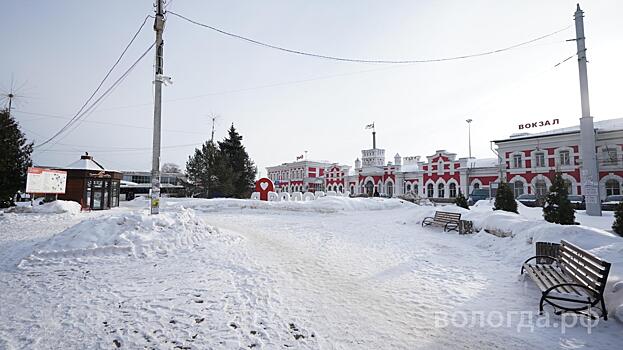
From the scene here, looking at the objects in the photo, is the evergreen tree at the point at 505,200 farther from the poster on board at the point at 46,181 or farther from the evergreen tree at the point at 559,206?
the poster on board at the point at 46,181

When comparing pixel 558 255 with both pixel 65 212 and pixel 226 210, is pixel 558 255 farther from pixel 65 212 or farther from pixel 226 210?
pixel 65 212

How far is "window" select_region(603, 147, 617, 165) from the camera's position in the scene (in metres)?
27.3

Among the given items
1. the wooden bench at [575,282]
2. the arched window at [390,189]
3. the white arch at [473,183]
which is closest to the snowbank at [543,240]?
the wooden bench at [575,282]

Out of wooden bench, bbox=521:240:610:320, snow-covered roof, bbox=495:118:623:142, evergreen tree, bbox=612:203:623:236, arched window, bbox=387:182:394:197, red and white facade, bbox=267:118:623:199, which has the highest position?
snow-covered roof, bbox=495:118:623:142

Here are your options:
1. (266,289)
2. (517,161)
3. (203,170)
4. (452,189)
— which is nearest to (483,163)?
(452,189)

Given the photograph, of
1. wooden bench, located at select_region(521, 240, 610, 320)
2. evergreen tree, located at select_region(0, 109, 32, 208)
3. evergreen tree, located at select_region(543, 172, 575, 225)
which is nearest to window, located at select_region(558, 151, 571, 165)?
evergreen tree, located at select_region(543, 172, 575, 225)

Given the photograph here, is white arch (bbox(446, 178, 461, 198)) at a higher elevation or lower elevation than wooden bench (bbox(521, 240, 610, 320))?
higher

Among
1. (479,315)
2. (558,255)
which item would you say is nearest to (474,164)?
(558,255)

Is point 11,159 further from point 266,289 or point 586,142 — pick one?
point 586,142

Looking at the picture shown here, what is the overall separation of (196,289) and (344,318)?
8.83ft

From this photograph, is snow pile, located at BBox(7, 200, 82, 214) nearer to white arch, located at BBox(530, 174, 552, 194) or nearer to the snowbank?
the snowbank

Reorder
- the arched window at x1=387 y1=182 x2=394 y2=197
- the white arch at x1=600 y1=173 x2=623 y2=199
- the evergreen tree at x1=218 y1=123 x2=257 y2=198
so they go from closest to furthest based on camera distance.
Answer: the white arch at x1=600 y1=173 x2=623 y2=199
the evergreen tree at x1=218 y1=123 x2=257 y2=198
the arched window at x1=387 y1=182 x2=394 y2=197

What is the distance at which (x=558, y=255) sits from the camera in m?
6.05

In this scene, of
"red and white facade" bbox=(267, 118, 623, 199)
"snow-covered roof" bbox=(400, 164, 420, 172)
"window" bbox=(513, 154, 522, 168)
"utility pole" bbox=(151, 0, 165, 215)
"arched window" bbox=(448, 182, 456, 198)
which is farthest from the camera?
"snow-covered roof" bbox=(400, 164, 420, 172)
